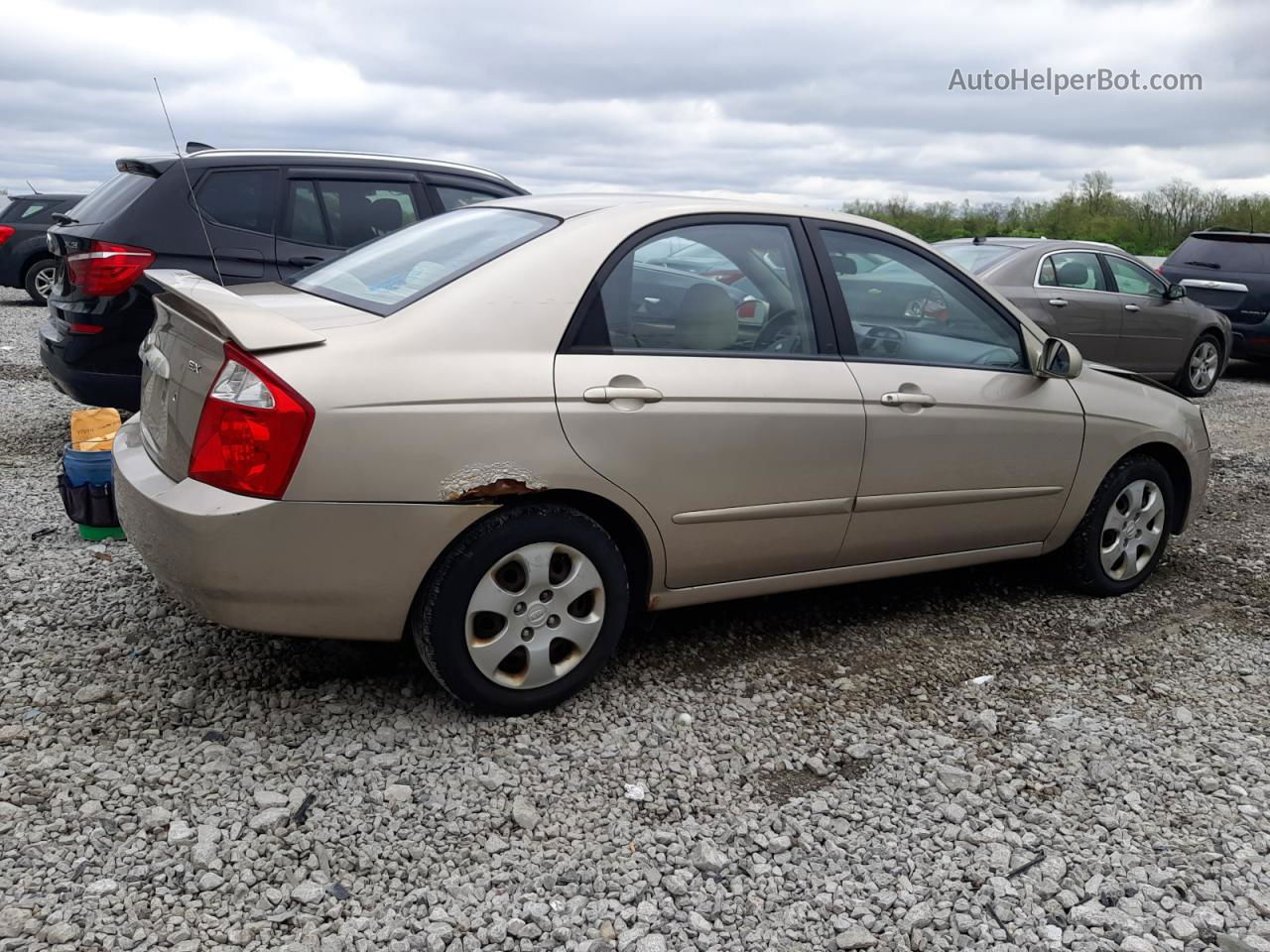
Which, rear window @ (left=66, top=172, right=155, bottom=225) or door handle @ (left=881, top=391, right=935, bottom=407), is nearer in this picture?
door handle @ (left=881, top=391, right=935, bottom=407)

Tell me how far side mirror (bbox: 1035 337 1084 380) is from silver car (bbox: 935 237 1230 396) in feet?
17.9

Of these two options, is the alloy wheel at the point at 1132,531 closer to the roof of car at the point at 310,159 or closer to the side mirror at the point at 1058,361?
the side mirror at the point at 1058,361

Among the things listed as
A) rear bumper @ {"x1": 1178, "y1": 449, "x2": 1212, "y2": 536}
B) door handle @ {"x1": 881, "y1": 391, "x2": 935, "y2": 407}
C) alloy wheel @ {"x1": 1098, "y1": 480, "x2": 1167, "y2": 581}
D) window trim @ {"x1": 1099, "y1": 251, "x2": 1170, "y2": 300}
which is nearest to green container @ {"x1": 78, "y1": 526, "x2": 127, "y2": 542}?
door handle @ {"x1": 881, "y1": 391, "x2": 935, "y2": 407}

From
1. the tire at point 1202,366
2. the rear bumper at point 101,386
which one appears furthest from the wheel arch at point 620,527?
the tire at point 1202,366

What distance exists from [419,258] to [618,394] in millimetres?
944

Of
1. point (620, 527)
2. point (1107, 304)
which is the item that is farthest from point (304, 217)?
point (1107, 304)

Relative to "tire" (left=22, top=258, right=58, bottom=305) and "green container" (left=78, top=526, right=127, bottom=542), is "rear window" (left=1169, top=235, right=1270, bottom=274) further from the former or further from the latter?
"tire" (left=22, top=258, right=58, bottom=305)

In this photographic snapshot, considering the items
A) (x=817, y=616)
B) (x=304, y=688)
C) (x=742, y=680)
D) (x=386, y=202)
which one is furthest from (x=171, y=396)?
(x=386, y=202)

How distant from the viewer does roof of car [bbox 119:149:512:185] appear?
20.9 feet

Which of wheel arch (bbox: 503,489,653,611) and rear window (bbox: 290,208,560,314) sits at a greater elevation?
rear window (bbox: 290,208,560,314)

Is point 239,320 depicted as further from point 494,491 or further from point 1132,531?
point 1132,531

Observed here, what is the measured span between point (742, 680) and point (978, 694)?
31.7 inches

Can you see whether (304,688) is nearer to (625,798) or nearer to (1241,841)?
(625,798)

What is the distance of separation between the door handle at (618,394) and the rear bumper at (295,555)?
1.49 ft
